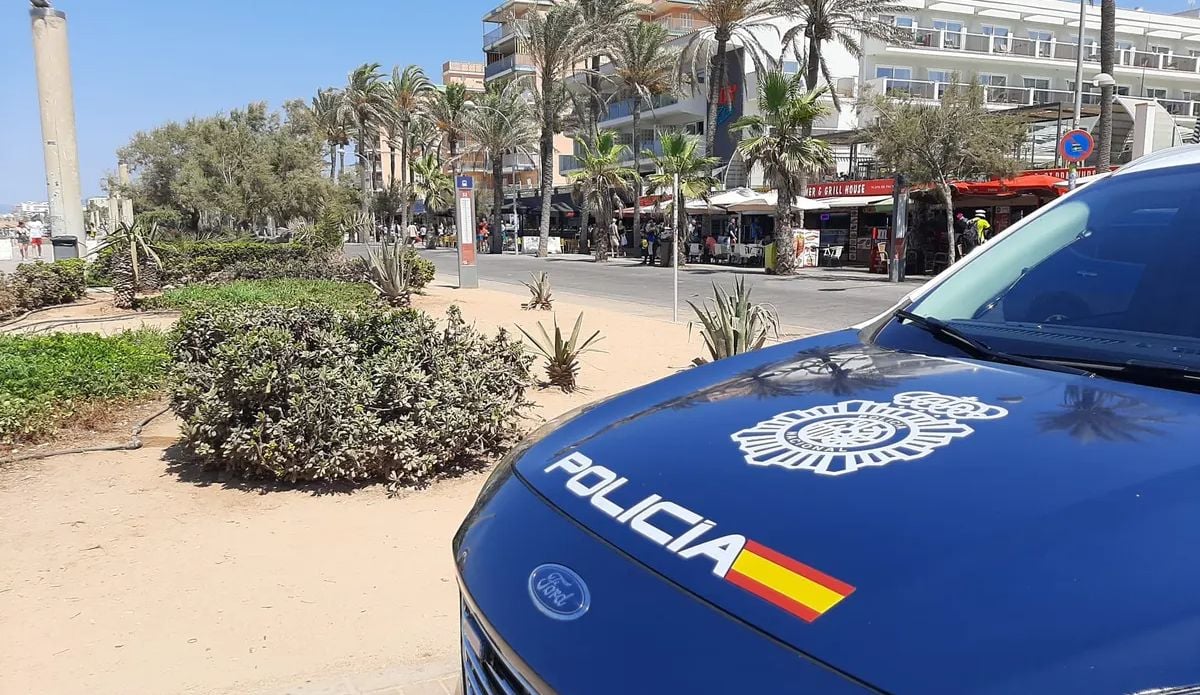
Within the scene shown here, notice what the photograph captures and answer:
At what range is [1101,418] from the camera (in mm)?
1565

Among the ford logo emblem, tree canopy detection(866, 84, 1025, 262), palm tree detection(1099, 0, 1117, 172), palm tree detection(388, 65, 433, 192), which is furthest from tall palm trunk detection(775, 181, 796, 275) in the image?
palm tree detection(388, 65, 433, 192)

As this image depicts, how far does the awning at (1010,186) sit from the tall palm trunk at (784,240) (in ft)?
15.4

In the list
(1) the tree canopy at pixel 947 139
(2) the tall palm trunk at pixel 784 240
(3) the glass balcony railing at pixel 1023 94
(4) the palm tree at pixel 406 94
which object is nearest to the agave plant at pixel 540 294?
(1) the tree canopy at pixel 947 139

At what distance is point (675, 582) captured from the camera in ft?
4.34

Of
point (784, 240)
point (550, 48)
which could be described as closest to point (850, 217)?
point (784, 240)

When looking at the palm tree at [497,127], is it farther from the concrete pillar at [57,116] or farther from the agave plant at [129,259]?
the agave plant at [129,259]

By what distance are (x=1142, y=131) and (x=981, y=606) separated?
92.0ft

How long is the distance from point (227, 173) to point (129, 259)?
46.4ft

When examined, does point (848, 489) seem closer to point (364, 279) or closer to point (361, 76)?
point (364, 279)

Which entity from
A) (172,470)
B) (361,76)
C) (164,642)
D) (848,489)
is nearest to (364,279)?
(172,470)

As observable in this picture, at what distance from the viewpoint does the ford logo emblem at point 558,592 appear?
138 centimetres

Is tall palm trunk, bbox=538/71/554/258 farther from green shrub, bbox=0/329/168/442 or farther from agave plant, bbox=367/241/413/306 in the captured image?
green shrub, bbox=0/329/168/442

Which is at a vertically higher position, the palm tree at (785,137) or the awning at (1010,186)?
the palm tree at (785,137)

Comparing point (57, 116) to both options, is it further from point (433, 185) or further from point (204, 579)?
point (433, 185)
